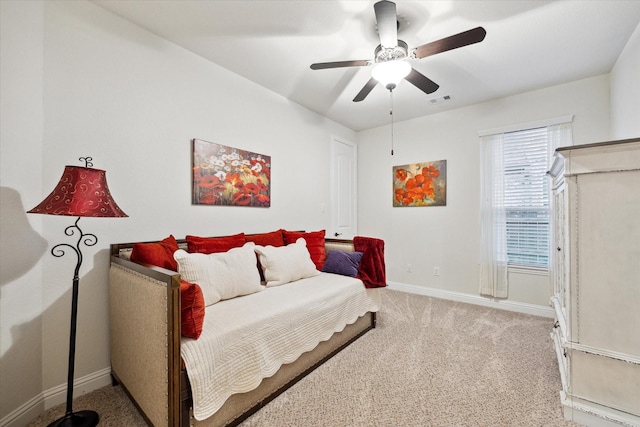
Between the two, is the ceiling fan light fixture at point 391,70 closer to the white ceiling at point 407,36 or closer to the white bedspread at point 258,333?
the white ceiling at point 407,36

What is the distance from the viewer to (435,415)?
5.16 ft

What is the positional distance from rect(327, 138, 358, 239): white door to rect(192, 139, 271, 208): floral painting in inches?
52.0

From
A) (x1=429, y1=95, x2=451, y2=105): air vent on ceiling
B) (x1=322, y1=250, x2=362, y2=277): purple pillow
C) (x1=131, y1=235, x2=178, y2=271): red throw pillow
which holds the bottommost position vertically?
(x1=322, y1=250, x2=362, y2=277): purple pillow

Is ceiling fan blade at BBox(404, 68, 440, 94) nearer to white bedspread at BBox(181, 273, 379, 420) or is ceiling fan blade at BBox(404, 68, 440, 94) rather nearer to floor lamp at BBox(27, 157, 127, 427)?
white bedspread at BBox(181, 273, 379, 420)

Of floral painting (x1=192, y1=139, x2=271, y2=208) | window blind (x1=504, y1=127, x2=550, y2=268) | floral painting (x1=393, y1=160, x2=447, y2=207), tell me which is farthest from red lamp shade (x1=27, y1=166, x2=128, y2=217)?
window blind (x1=504, y1=127, x2=550, y2=268)

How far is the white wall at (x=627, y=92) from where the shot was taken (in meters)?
2.12

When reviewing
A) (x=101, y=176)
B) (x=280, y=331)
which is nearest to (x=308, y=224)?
(x=280, y=331)

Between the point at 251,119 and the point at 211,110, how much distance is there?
473 mm

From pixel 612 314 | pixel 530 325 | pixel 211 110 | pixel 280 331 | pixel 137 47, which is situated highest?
pixel 137 47

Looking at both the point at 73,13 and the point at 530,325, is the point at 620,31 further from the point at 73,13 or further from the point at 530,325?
the point at 73,13

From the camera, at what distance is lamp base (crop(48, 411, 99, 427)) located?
1458mm

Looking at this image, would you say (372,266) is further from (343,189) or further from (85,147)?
(85,147)


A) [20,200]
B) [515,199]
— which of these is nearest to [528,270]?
[515,199]

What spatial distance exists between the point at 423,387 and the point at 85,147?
277 centimetres
